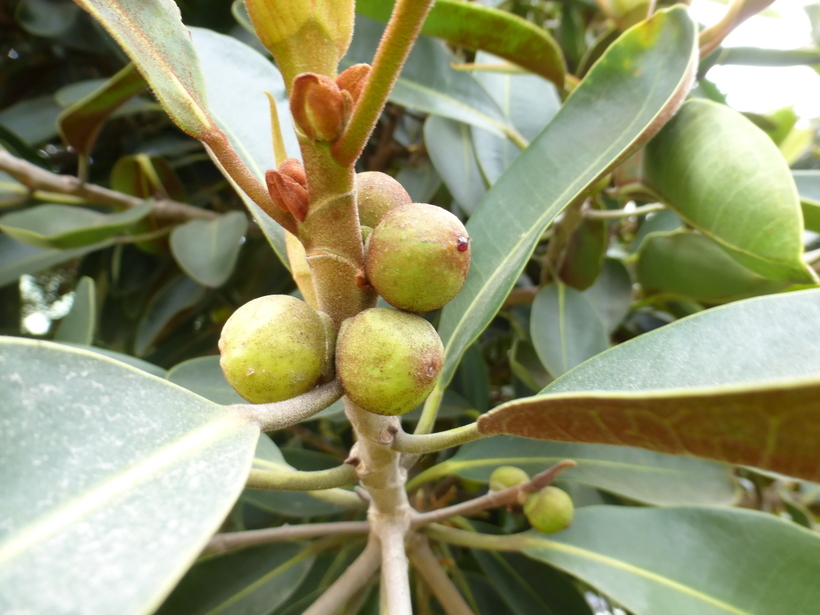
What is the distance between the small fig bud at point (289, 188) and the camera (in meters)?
0.43

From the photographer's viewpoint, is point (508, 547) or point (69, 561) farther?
point (508, 547)

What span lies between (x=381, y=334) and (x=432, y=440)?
154 mm

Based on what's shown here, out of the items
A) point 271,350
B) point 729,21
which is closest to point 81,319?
point 271,350

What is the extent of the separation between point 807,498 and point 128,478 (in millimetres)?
1934

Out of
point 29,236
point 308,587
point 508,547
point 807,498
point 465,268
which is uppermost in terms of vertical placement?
point 465,268

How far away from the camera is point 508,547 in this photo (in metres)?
0.80

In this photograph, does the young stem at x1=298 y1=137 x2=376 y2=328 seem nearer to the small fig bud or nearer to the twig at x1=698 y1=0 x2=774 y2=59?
the small fig bud

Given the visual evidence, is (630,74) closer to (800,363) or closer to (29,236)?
(800,363)

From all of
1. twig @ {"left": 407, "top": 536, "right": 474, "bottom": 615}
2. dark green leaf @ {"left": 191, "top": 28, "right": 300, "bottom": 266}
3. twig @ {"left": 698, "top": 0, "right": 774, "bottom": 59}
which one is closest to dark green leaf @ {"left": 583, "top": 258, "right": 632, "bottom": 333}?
twig @ {"left": 698, "top": 0, "right": 774, "bottom": 59}

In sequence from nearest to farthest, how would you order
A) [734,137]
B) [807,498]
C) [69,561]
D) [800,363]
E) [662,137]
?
[69,561] < [800,363] < [734,137] < [662,137] < [807,498]

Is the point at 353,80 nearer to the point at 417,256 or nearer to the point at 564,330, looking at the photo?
the point at 417,256

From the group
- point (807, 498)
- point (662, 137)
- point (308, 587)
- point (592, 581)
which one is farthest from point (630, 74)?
point (807, 498)

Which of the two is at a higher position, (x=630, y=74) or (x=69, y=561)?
(x=630, y=74)

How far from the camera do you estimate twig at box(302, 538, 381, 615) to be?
0.70m
